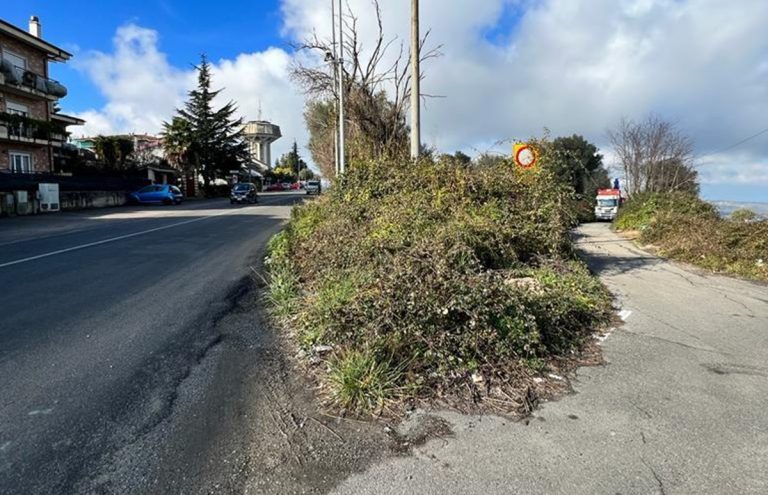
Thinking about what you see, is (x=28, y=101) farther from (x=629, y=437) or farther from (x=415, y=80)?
(x=629, y=437)

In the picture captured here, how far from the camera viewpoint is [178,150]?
45938mm

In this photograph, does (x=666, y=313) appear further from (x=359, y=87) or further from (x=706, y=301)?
(x=359, y=87)

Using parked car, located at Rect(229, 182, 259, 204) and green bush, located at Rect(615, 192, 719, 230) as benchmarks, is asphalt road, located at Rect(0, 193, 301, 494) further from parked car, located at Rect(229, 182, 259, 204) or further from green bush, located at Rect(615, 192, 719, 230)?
parked car, located at Rect(229, 182, 259, 204)

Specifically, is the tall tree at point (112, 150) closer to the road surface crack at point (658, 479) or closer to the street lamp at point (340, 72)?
the street lamp at point (340, 72)

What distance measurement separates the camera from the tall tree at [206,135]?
46219mm

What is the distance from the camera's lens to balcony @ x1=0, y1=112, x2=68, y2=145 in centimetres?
2709

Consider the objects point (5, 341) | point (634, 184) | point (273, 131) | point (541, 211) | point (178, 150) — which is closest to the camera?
point (5, 341)

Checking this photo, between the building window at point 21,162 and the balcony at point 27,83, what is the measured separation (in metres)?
3.81

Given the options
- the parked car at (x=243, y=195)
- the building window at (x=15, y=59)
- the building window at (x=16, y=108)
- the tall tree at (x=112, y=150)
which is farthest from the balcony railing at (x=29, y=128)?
the parked car at (x=243, y=195)

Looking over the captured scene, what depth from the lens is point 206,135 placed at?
48.1 m

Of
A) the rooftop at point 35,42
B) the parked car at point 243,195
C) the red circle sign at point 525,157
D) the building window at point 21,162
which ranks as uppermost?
the rooftop at point 35,42

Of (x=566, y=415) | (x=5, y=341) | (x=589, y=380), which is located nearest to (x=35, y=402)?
(x=5, y=341)

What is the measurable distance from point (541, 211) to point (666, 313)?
2.54 m

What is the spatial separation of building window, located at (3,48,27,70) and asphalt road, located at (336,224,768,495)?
36.2 meters
